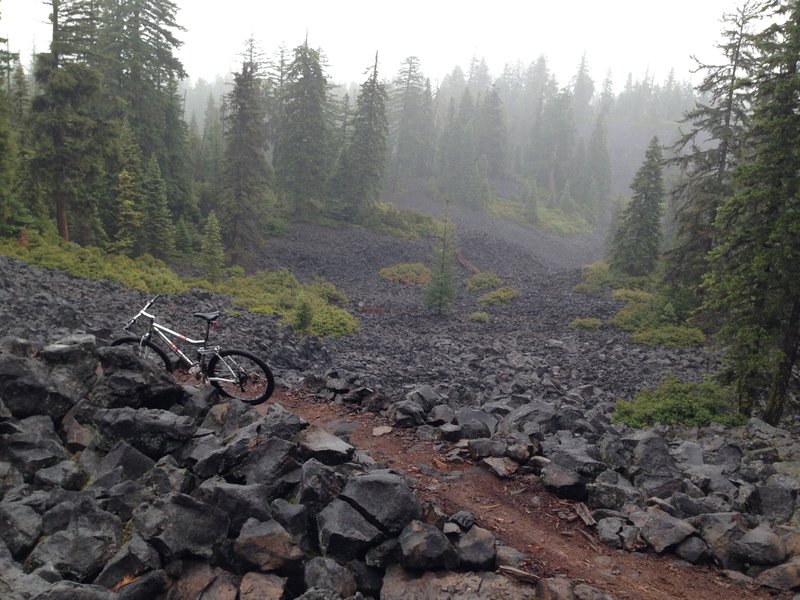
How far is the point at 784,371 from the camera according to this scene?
1141cm

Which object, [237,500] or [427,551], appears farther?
[237,500]

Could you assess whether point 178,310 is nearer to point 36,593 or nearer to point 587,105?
point 36,593

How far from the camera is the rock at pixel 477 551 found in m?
5.09

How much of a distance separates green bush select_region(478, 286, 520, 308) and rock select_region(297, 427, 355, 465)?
1005 inches

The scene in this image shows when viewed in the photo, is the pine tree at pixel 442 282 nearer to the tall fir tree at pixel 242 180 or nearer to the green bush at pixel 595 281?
the green bush at pixel 595 281

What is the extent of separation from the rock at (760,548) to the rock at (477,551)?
2684mm

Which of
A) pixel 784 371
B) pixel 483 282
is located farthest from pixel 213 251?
pixel 784 371

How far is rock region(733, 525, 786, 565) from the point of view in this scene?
535cm

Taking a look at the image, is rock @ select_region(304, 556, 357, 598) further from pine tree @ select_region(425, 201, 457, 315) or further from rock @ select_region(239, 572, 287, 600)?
pine tree @ select_region(425, 201, 457, 315)

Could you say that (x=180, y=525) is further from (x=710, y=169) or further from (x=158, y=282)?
(x=710, y=169)

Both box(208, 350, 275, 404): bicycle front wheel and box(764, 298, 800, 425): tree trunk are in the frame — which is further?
box(764, 298, 800, 425): tree trunk

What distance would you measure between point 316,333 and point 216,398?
1268 cm

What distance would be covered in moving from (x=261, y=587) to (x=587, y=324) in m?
22.6

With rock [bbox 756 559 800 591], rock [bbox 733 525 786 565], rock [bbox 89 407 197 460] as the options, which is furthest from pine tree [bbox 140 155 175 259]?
rock [bbox 756 559 800 591]
